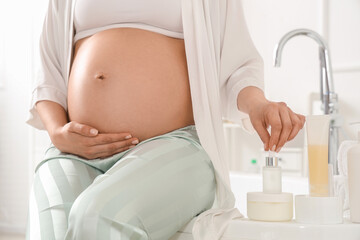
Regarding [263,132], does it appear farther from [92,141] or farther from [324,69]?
[324,69]

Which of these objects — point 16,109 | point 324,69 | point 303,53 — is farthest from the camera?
point 16,109

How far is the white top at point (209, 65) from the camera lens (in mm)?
1138

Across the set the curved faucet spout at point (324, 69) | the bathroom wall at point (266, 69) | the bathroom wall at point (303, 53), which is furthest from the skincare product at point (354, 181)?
the bathroom wall at point (266, 69)

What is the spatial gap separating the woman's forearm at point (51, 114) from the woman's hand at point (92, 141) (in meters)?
0.08

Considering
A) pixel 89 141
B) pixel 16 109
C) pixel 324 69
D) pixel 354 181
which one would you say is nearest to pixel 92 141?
pixel 89 141

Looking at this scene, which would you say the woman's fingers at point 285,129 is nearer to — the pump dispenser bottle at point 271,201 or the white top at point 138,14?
the pump dispenser bottle at point 271,201

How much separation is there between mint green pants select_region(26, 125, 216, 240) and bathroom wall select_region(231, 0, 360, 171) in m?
1.32

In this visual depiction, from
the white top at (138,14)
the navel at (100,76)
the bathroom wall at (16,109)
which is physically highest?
the white top at (138,14)

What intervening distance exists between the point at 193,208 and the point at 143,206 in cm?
14

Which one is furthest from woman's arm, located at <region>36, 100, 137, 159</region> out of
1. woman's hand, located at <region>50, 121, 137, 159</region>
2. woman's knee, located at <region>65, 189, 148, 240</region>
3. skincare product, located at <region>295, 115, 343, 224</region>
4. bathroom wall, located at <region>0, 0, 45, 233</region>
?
bathroom wall, located at <region>0, 0, 45, 233</region>

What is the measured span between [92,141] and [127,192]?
0.74ft

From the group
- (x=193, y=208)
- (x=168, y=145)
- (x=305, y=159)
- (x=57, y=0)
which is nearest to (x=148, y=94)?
(x=168, y=145)

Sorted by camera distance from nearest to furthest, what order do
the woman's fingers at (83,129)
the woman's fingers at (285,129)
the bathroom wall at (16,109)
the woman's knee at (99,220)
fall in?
the woman's knee at (99,220) < the woman's fingers at (285,129) < the woman's fingers at (83,129) < the bathroom wall at (16,109)

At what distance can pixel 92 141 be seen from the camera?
1.08m
